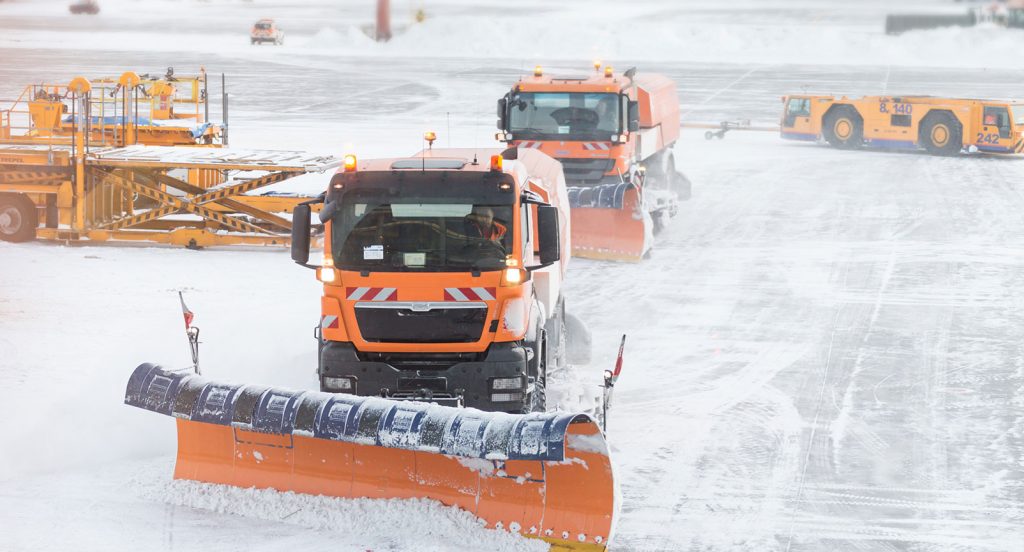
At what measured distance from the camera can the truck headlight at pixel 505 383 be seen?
30.2ft

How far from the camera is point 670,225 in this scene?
21.2 metres

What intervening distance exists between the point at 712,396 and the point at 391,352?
3501 mm

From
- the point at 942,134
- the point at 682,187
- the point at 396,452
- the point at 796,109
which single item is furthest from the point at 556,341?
the point at 796,109

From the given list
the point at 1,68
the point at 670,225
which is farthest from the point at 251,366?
the point at 1,68

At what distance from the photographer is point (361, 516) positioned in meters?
8.40

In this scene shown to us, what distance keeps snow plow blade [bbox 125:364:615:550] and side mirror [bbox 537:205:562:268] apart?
160 centimetres

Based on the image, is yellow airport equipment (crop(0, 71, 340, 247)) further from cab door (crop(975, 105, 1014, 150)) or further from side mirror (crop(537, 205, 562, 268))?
cab door (crop(975, 105, 1014, 150))

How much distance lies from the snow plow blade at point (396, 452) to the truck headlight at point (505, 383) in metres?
1.00

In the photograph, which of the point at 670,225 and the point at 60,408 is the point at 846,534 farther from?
the point at 670,225

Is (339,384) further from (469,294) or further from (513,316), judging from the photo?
(513,316)

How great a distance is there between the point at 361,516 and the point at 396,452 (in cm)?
44

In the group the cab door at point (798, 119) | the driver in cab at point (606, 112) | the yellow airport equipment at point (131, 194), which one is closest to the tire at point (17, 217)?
the yellow airport equipment at point (131, 194)

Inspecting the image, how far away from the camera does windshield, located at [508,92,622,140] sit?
1920cm

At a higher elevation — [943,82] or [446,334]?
[943,82]
